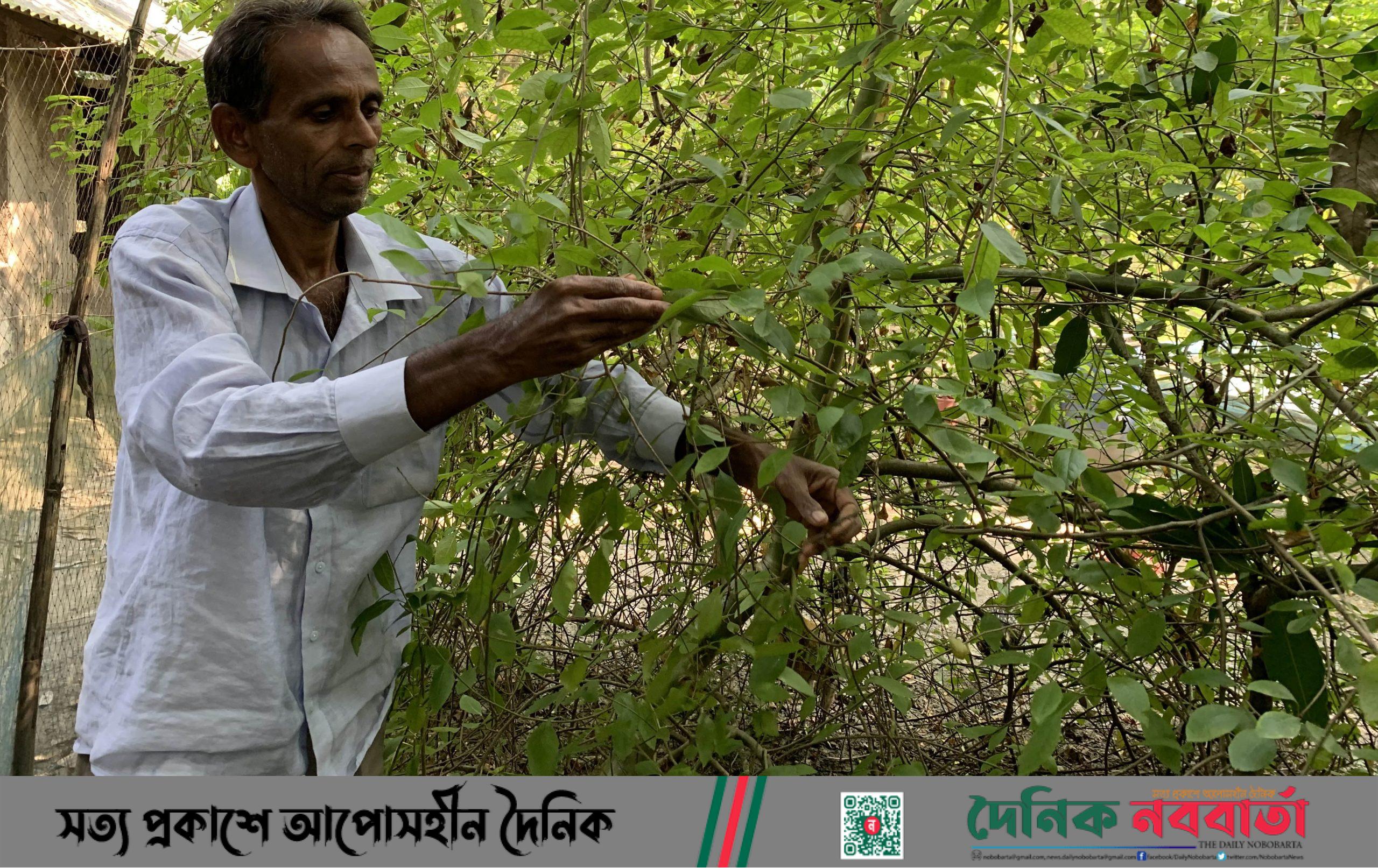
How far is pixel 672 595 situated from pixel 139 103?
2.49m

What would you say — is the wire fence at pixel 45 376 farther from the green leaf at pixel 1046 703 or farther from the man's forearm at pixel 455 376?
the green leaf at pixel 1046 703

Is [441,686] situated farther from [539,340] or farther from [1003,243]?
[1003,243]

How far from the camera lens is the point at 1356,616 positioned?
121 cm

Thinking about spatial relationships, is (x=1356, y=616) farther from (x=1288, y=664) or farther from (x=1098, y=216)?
(x=1098, y=216)

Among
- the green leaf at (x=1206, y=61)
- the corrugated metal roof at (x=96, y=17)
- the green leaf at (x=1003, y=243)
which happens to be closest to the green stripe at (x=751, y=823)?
the green leaf at (x=1003, y=243)

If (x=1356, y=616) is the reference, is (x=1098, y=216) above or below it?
above

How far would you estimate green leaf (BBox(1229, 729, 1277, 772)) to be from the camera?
1.04 m

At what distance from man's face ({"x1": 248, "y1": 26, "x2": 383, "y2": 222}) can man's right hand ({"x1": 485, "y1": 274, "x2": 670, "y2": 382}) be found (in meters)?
0.57

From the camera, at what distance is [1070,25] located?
1.48m

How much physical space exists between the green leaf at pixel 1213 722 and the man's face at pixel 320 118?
1340 millimetres

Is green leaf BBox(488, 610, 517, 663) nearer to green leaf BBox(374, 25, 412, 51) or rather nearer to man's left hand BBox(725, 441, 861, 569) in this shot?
man's left hand BBox(725, 441, 861, 569)

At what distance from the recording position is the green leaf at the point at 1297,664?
1.30 metres

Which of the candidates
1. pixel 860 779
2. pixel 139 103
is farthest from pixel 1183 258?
pixel 139 103

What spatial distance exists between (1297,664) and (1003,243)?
0.68m
